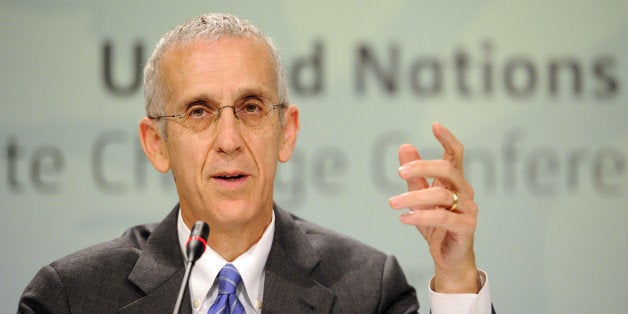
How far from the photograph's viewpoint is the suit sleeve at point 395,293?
9.12 feet

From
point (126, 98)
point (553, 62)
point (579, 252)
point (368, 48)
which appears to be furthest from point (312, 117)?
point (579, 252)

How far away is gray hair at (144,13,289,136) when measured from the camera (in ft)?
8.96

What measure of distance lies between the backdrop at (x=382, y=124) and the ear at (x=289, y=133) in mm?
1163

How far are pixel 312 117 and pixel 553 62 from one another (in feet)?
4.09

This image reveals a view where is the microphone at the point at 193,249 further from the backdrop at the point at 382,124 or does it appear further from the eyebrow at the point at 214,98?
the backdrop at the point at 382,124

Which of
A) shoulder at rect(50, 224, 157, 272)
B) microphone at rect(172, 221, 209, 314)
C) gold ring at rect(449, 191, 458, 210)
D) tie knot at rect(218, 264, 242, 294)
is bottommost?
tie knot at rect(218, 264, 242, 294)

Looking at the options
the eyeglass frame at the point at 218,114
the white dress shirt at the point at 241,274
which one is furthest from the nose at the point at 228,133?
the white dress shirt at the point at 241,274

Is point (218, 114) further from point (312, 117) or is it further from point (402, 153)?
point (312, 117)

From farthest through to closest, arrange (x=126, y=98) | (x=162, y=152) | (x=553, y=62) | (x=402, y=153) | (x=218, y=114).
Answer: (x=553, y=62) → (x=126, y=98) → (x=162, y=152) → (x=218, y=114) → (x=402, y=153)

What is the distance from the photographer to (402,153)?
7.58ft

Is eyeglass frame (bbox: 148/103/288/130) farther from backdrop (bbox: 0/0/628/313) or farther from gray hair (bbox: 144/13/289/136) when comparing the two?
backdrop (bbox: 0/0/628/313)

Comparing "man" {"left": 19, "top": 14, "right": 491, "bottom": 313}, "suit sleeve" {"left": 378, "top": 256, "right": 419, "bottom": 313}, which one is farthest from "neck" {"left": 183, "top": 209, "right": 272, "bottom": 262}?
"suit sleeve" {"left": 378, "top": 256, "right": 419, "bottom": 313}

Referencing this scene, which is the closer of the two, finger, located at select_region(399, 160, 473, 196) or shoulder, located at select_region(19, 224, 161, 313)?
finger, located at select_region(399, 160, 473, 196)

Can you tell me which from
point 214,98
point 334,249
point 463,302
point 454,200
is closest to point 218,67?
point 214,98
